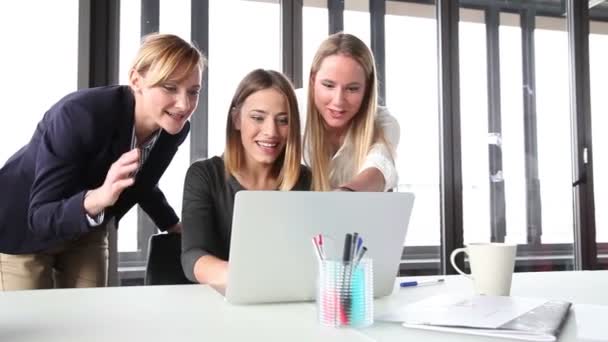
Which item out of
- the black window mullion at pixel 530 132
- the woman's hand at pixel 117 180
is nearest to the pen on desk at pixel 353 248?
the woman's hand at pixel 117 180

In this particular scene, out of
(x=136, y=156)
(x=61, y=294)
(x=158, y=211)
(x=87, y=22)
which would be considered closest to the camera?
(x=61, y=294)

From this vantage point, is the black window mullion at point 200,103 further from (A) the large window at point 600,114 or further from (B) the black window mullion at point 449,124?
(A) the large window at point 600,114

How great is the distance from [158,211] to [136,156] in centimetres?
63

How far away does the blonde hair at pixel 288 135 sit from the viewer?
1.51 m

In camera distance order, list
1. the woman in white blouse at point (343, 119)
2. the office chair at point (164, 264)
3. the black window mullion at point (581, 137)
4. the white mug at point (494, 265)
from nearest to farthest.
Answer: the white mug at point (494, 265) < the office chair at point (164, 264) < the woman in white blouse at point (343, 119) < the black window mullion at point (581, 137)

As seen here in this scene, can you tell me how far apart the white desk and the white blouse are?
49cm

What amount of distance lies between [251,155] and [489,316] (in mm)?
883

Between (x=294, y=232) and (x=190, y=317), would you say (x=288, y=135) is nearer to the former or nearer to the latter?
(x=294, y=232)

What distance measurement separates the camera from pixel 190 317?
837 mm

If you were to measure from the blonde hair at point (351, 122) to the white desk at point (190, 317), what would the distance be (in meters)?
0.59

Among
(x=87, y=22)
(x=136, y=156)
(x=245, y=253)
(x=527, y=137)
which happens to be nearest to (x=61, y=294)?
(x=136, y=156)

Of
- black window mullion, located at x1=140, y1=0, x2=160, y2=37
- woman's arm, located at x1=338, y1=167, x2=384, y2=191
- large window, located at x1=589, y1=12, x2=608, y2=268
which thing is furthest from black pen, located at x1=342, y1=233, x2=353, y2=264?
large window, located at x1=589, y1=12, x2=608, y2=268

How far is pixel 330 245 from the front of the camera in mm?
916

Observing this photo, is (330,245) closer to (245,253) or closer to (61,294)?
(245,253)
